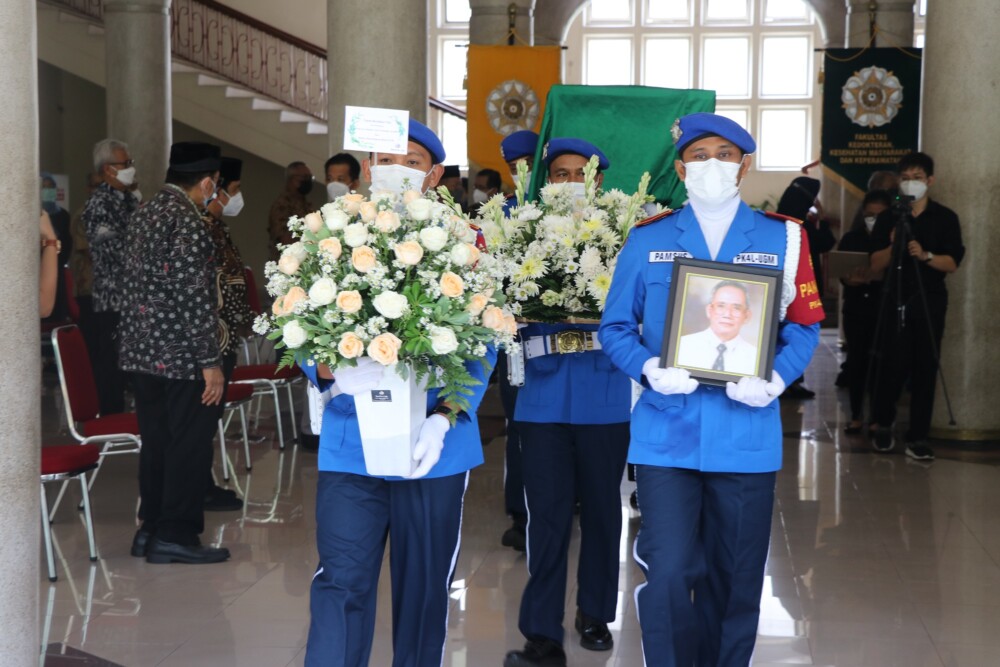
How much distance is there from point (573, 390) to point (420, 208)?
1355 mm

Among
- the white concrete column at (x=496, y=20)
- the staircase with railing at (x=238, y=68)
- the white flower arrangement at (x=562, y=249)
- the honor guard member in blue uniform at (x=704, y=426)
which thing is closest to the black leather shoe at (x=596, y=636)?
the honor guard member in blue uniform at (x=704, y=426)

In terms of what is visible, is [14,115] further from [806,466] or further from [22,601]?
[806,466]

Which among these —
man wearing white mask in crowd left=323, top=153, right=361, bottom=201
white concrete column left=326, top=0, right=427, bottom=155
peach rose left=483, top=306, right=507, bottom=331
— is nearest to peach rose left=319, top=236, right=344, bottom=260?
peach rose left=483, top=306, right=507, bottom=331

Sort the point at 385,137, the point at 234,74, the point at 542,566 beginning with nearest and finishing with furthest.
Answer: the point at 385,137 → the point at 542,566 → the point at 234,74

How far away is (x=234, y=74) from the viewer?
18.3 m

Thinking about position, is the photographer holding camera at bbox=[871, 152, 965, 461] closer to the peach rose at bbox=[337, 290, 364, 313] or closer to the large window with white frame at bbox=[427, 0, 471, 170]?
the peach rose at bbox=[337, 290, 364, 313]

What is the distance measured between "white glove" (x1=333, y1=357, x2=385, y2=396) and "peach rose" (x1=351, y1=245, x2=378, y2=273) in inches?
9.5

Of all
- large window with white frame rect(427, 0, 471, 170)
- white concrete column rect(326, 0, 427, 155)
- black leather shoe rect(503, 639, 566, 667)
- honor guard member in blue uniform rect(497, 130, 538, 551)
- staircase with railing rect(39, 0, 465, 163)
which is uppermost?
large window with white frame rect(427, 0, 471, 170)

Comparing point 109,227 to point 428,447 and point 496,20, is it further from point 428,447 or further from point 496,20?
point 496,20

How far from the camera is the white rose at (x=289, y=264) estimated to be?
11.2 feet

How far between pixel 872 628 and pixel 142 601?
2872mm

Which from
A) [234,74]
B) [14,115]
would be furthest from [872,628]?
[234,74]

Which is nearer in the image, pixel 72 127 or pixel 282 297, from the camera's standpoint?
pixel 282 297

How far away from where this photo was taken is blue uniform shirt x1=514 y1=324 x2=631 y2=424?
459 centimetres
